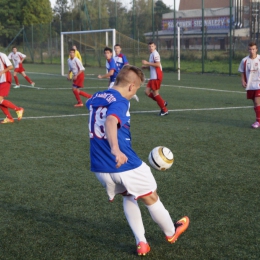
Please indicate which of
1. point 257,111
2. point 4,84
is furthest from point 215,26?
point 4,84

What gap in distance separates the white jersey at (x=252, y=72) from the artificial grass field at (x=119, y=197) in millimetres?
893

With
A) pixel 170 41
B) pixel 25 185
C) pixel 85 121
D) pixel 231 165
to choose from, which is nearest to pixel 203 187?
pixel 231 165

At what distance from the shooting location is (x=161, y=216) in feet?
13.5

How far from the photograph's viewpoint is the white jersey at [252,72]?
1073 centimetres

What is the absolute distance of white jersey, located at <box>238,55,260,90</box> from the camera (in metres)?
10.7

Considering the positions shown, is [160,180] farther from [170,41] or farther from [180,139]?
[170,41]

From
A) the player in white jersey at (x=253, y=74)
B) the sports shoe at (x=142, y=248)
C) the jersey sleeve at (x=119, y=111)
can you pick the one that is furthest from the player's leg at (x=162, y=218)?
the player in white jersey at (x=253, y=74)

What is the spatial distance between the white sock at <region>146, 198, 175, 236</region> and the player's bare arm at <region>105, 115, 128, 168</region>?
0.63 m

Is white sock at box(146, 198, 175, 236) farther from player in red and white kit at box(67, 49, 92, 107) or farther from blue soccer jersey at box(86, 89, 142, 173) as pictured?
player in red and white kit at box(67, 49, 92, 107)

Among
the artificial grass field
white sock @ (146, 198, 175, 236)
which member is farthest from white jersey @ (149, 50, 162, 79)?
white sock @ (146, 198, 175, 236)

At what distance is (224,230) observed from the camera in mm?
4742

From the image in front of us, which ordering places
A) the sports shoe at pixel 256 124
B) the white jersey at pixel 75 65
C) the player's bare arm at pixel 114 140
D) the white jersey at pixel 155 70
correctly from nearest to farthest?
the player's bare arm at pixel 114 140, the sports shoe at pixel 256 124, the white jersey at pixel 155 70, the white jersey at pixel 75 65

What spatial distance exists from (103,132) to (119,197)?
2.02 meters

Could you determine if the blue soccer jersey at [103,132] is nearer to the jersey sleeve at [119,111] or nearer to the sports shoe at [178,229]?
the jersey sleeve at [119,111]
